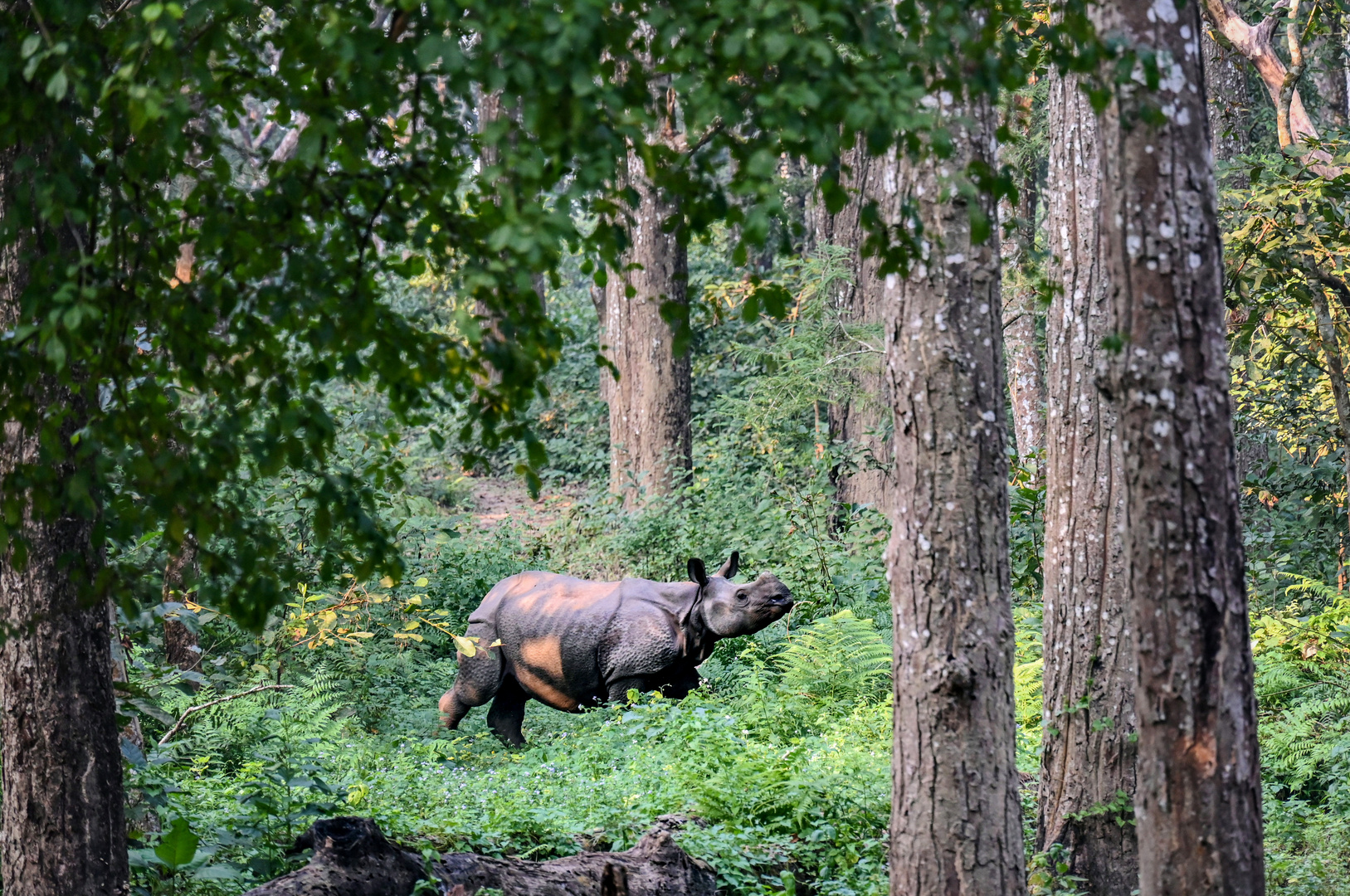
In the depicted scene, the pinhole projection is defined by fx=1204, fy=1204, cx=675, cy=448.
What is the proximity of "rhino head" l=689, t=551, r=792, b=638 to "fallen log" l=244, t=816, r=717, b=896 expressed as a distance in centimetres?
396

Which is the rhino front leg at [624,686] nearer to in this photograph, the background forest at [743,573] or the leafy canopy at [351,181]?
the background forest at [743,573]

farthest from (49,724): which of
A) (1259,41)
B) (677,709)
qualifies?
(1259,41)

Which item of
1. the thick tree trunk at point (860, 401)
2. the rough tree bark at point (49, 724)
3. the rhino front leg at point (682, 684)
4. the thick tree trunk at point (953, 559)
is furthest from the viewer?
the thick tree trunk at point (860, 401)

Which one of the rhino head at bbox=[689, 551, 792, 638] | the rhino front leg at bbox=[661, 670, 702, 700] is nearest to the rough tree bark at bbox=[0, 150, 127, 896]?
the rhino head at bbox=[689, 551, 792, 638]

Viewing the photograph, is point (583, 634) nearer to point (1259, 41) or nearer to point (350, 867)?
point (350, 867)

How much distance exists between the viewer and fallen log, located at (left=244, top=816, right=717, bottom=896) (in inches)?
209

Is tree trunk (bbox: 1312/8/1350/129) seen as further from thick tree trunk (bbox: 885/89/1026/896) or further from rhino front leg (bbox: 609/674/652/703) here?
thick tree trunk (bbox: 885/89/1026/896)

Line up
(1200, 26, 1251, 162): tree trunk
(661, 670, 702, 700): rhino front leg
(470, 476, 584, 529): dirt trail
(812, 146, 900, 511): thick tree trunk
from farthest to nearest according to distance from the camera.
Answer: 1. (470, 476, 584, 529): dirt trail
2. (1200, 26, 1251, 162): tree trunk
3. (812, 146, 900, 511): thick tree trunk
4. (661, 670, 702, 700): rhino front leg

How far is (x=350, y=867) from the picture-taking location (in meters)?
5.38

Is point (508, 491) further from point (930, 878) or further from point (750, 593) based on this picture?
point (930, 878)

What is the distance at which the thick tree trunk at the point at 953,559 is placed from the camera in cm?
538

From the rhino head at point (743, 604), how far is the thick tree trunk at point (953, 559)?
4941 millimetres

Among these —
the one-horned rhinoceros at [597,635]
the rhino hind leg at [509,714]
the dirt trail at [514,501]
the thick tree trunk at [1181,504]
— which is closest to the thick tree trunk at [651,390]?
the dirt trail at [514,501]

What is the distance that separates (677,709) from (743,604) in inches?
57.9
